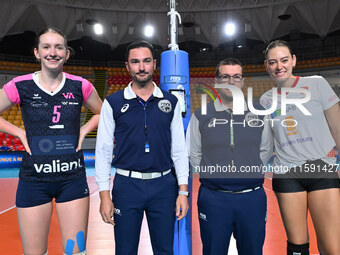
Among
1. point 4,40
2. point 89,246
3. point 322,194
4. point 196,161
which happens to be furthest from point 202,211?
point 4,40

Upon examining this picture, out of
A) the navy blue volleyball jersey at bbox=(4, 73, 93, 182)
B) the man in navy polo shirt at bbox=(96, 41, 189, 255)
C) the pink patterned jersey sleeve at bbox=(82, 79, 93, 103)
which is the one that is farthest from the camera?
the pink patterned jersey sleeve at bbox=(82, 79, 93, 103)

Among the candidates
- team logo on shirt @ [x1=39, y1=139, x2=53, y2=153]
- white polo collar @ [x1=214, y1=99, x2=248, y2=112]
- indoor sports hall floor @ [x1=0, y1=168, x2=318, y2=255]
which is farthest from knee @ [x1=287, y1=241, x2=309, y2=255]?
team logo on shirt @ [x1=39, y1=139, x2=53, y2=153]

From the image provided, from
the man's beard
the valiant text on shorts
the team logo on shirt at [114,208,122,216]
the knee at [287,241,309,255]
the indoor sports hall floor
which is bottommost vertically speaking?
the indoor sports hall floor

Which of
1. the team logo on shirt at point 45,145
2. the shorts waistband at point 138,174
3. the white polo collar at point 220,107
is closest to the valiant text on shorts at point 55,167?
the team logo on shirt at point 45,145

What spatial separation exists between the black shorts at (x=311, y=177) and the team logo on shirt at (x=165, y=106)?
3.66 feet

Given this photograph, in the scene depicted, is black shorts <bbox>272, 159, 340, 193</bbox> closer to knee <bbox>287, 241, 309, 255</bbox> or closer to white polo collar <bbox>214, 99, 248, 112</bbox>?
knee <bbox>287, 241, 309, 255</bbox>

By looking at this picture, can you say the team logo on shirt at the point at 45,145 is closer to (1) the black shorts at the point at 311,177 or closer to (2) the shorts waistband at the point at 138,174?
(2) the shorts waistband at the point at 138,174

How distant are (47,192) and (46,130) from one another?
49 centimetres

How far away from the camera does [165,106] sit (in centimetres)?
221

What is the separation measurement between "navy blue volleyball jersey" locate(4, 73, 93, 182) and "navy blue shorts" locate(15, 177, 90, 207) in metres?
0.04

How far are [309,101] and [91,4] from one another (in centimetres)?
1769

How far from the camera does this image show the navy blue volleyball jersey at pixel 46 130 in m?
2.18

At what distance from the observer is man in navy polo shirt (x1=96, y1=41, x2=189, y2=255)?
2082 millimetres

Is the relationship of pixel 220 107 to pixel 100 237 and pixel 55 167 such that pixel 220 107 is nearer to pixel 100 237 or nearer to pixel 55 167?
pixel 55 167
